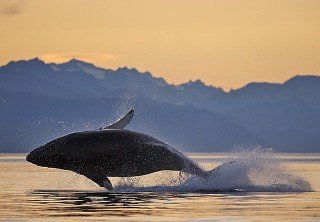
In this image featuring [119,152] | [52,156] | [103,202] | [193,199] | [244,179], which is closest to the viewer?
[103,202]

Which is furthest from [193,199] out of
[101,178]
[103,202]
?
[101,178]

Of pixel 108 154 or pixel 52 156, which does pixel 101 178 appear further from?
pixel 52 156

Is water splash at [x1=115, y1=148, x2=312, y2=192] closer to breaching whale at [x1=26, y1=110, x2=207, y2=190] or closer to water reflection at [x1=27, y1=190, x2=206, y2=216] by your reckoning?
breaching whale at [x1=26, y1=110, x2=207, y2=190]

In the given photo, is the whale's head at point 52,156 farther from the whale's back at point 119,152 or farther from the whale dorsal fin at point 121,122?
the whale dorsal fin at point 121,122

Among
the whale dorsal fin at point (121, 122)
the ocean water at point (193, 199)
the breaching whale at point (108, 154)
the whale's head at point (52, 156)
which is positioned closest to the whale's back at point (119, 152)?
the breaching whale at point (108, 154)

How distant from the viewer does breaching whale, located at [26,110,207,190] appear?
1686 inches

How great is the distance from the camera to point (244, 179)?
1791 inches

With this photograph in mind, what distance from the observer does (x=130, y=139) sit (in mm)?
42938

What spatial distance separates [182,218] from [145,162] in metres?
11.1

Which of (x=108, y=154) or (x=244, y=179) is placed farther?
(x=244, y=179)

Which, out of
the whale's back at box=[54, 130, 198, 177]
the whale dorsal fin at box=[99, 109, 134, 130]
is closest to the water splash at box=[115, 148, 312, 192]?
the whale's back at box=[54, 130, 198, 177]

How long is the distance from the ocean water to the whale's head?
50.3 inches

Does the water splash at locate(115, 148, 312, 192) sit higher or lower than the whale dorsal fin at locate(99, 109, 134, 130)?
lower

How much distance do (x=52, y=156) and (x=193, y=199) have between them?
666 cm
